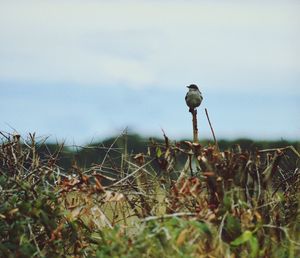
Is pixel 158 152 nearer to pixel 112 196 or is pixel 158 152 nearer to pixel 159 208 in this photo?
pixel 159 208

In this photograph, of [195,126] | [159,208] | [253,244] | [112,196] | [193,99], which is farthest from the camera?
[193,99]

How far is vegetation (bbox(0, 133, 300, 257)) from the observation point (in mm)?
3273

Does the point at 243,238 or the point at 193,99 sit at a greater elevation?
the point at 193,99

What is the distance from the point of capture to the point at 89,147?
4.36 metres

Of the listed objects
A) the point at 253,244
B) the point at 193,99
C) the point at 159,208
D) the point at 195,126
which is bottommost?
the point at 253,244

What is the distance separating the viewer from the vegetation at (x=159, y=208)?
3273 millimetres

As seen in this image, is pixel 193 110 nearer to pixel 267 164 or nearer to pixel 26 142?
pixel 267 164

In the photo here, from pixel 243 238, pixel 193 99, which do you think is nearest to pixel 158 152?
pixel 193 99

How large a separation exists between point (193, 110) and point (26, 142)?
1062 mm

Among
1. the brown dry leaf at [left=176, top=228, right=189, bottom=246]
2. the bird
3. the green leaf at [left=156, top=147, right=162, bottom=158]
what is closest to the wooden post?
the bird

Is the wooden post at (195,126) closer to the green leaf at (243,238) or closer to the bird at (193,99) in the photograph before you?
the bird at (193,99)

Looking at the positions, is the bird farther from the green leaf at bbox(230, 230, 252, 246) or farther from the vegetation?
the green leaf at bbox(230, 230, 252, 246)

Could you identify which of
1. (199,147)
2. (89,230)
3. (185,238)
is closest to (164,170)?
(199,147)

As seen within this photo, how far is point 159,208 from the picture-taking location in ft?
12.8
